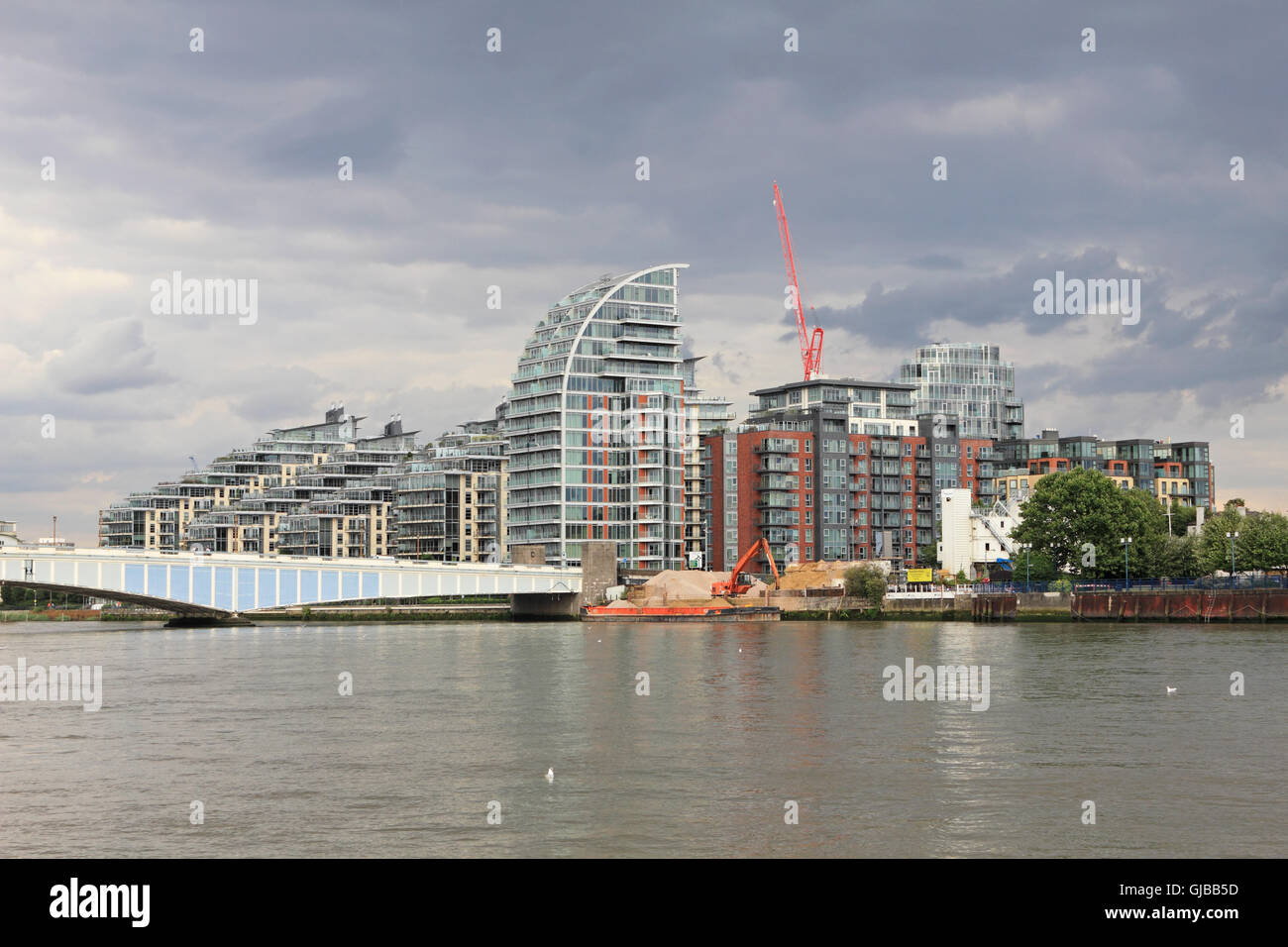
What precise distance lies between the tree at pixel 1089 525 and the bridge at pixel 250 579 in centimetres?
6438

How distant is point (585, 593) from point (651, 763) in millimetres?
147359

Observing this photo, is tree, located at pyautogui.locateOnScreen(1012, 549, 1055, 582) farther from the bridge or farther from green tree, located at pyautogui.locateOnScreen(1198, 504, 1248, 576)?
the bridge

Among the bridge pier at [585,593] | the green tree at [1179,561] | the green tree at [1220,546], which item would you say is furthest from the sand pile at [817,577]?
the green tree at [1220,546]

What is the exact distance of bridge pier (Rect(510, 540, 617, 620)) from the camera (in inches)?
7426

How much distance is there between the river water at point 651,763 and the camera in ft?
102

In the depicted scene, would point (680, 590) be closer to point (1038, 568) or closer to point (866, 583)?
point (866, 583)

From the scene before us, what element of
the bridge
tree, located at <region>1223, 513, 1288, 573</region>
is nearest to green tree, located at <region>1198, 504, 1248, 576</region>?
tree, located at <region>1223, 513, 1288, 573</region>

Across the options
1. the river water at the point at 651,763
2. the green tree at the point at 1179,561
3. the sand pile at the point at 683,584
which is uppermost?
the green tree at the point at 1179,561

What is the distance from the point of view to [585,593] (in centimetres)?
18900

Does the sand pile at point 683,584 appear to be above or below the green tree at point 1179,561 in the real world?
below

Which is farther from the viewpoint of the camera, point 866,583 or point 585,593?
point 585,593

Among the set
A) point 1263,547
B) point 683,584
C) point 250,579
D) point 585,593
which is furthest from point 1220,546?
point 250,579

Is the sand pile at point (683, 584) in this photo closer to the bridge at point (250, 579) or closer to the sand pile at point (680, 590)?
the sand pile at point (680, 590)
